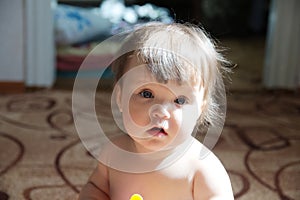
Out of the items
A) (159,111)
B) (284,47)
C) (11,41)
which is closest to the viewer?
(159,111)

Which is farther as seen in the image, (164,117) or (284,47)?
(284,47)

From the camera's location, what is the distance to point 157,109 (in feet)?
2.02

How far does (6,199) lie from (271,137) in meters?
0.71

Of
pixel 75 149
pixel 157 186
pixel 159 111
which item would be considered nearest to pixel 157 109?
pixel 159 111

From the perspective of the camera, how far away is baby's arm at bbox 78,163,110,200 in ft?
2.28

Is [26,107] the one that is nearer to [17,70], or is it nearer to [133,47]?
[17,70]

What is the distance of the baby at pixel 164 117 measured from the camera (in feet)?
2.05

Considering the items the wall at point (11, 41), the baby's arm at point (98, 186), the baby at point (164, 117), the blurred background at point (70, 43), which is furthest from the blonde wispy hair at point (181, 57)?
the wall at point (11, 41)

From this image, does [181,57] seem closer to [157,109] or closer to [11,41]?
[157,109]

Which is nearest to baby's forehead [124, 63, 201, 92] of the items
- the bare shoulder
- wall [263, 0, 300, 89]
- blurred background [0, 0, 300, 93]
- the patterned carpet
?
the bare shoulder

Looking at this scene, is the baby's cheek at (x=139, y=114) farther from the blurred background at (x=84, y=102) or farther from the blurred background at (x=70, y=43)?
the blurred background at (x=70, y=43)

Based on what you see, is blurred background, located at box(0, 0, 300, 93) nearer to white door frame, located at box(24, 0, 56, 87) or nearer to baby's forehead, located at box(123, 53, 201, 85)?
white door frame, located at box(24, 0, 56, 87)

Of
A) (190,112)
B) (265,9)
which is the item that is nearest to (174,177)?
(190,112)

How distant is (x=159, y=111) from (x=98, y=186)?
0.56 feet
